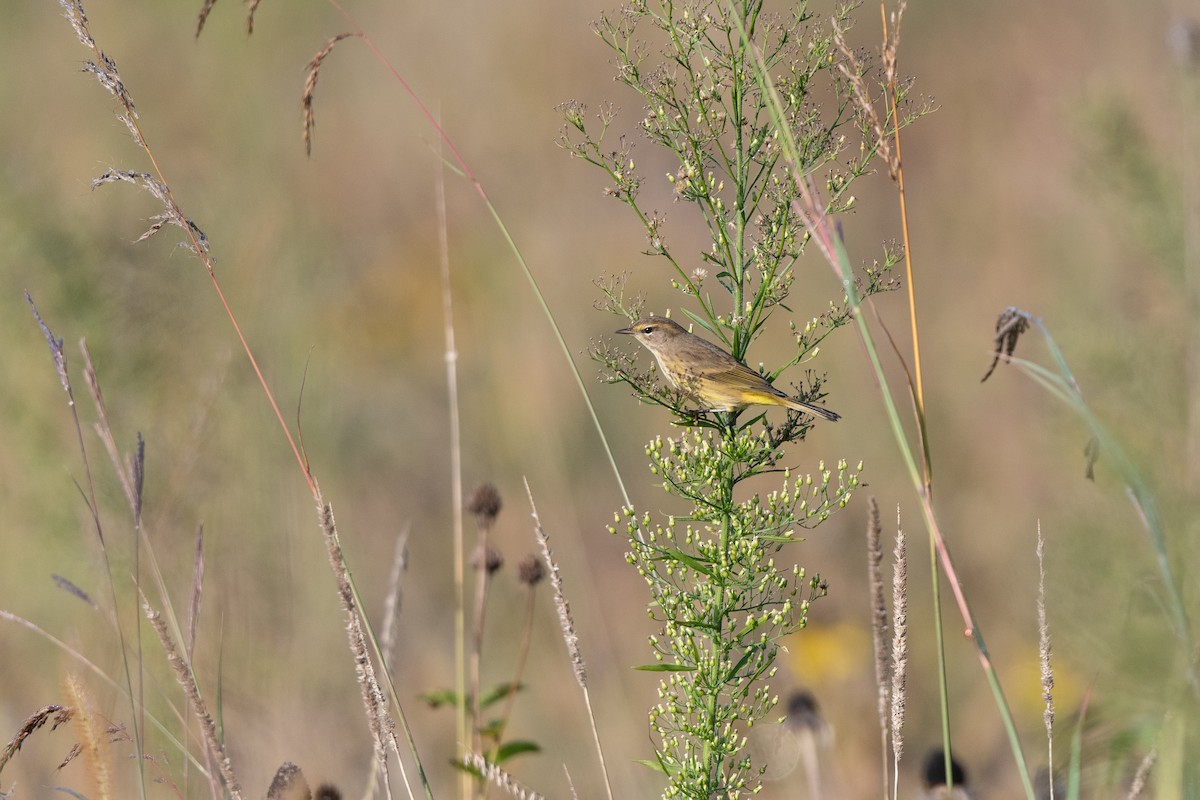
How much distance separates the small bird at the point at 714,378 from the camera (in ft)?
9.27

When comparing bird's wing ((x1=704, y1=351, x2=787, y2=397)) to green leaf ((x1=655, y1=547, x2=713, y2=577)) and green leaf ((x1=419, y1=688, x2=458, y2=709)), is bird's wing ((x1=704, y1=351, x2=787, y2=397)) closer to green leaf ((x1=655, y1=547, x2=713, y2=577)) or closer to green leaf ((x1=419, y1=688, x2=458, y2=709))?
green leaf ((x1=655, y1=547, x2=713, y2=577))

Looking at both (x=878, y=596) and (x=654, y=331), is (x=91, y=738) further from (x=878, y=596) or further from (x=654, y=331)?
(x=654, y=331)

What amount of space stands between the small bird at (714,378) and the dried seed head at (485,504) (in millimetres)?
602

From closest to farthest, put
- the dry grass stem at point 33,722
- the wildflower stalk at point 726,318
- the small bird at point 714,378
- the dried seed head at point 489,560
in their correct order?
the dry grass stem at point 33,722, the wildflower stalk at point 726,318, the small bird at point 714,378, the dried seed head at point 489,560

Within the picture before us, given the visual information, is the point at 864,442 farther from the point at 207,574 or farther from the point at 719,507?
the point at 719,507

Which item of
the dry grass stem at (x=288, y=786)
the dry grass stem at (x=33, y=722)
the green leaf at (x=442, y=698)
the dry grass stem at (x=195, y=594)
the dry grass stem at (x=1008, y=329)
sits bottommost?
the dry grass stem at (x=288, y=786)

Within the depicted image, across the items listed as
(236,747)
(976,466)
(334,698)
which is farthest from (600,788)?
(976,466)

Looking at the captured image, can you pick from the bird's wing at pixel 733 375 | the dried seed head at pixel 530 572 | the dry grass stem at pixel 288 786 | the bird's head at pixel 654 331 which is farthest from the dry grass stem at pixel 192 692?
the bird's head at pixel 654 331

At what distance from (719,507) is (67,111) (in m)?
10.4

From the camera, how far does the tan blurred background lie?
214 inches

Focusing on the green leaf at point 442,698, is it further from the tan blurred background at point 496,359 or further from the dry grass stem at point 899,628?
the dry grass stem at point 899,628

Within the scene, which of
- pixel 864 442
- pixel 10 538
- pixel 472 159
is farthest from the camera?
pixel 472 159

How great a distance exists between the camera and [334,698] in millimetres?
6707

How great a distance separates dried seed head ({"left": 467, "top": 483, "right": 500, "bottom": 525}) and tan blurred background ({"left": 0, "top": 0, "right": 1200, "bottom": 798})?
80 cm
